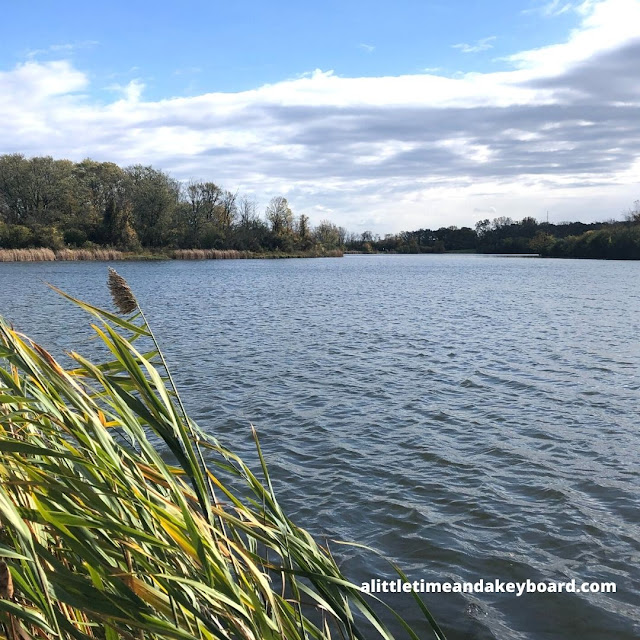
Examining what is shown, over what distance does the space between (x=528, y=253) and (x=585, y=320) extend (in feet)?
365

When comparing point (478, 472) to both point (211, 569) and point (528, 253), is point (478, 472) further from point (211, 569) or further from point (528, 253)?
point (528, 253)

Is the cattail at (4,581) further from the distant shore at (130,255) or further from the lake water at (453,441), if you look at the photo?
the distant shore at (130,255)

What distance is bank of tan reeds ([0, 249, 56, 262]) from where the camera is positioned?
61.1 m

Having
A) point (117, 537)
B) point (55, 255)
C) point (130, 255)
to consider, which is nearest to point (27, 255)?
point (55, 255)

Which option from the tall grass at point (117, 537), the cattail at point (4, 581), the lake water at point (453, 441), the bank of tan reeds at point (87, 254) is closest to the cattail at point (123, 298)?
the tall grass at point (117, 537)

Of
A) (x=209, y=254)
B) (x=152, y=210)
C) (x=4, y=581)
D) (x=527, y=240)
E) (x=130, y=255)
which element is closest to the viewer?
(x=4, y=581)

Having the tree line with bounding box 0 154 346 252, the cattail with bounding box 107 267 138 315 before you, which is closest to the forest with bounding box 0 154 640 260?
the tree line with bounding box 0 154 346 252

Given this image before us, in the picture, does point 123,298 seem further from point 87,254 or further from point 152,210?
point 152,210

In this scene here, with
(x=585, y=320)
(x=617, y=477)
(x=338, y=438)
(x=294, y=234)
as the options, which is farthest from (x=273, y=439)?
(x=294, y=234)

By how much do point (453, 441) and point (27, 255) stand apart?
2526 inches

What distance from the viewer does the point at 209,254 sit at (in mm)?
88062

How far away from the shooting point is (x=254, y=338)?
1767 centimetres

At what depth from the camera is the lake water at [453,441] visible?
5.38 metres

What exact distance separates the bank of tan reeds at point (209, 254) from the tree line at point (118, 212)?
2159mm
